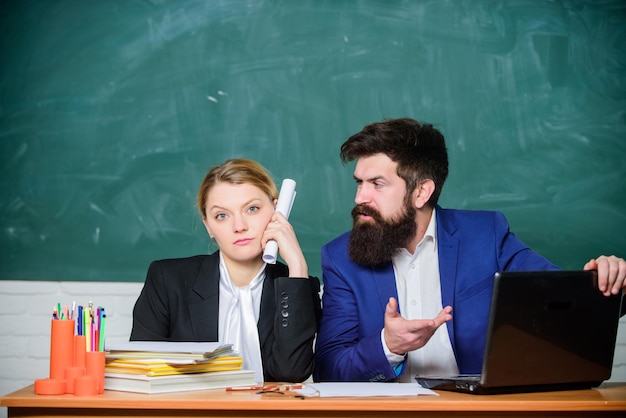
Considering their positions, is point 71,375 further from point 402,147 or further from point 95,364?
point 402,147

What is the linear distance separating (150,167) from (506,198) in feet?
5.30

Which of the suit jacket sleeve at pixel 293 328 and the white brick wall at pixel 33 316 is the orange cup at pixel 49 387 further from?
the white brick wall at pixel 33 316

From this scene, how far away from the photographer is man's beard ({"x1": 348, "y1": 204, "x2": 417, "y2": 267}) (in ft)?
8.21

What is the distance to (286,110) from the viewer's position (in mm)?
3420

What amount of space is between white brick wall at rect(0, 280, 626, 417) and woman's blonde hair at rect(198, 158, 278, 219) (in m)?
0.91

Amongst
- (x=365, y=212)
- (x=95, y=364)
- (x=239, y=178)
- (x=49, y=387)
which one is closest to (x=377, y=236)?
(x=365, y=212)

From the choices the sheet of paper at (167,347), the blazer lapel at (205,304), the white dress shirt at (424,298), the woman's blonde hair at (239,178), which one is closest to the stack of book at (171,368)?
the sheet of paper at (167,347)

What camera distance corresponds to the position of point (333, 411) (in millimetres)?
1635

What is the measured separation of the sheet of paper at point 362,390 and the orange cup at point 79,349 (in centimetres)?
52

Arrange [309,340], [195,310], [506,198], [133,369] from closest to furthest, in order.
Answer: [133,369] → [309,340] → [195,310] → [506,198]

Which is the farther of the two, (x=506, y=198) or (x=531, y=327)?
(x=506, y=198)

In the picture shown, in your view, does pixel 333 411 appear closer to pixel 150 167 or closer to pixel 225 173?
pixel 225 173

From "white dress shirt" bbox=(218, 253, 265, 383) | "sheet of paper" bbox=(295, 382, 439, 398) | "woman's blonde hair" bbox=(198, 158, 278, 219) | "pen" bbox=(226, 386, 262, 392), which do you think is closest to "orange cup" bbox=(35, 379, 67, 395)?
"pen" bbox=(226, 386, 262, 392)

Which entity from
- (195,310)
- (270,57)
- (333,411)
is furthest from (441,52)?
(333,411)
